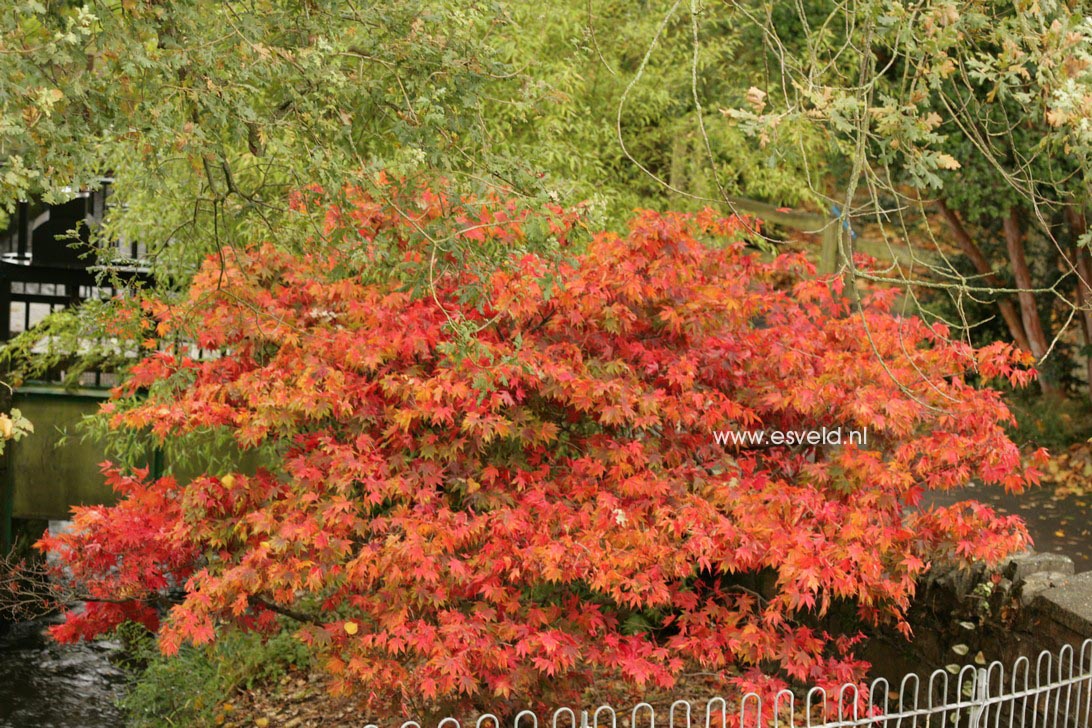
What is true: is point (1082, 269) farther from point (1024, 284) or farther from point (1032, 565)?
point (1032, 565)

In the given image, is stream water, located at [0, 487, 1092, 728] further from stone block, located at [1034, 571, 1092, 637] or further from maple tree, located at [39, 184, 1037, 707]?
stone block, located at [1034, 571, 1092, 637]

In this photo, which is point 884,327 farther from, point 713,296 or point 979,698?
point 979,698

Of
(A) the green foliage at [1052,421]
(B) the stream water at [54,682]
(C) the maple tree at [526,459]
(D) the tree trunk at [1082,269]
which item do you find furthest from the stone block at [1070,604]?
(B) the stream water at [54,682]

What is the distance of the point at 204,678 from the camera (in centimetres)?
810

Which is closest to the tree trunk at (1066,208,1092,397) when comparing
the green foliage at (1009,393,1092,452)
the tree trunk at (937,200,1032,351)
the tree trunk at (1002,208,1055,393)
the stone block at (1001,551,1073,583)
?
the green foliage at (1009,393,1092,452)

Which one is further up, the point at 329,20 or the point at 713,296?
the point at 329,20

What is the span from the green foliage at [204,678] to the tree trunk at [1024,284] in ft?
28.4

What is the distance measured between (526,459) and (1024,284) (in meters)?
8.71

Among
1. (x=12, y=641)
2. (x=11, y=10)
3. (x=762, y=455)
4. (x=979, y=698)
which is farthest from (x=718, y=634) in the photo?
(x=12, y=641)

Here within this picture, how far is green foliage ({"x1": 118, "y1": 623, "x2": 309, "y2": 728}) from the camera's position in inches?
307

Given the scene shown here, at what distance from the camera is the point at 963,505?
18.1ft

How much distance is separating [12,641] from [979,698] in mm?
8600

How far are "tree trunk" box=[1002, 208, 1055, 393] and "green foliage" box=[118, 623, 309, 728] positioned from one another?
8668 mm

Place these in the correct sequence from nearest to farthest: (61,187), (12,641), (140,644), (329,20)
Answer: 1. (61,187)
2. (329,20)
3. (140,644)
4. (12,641)
